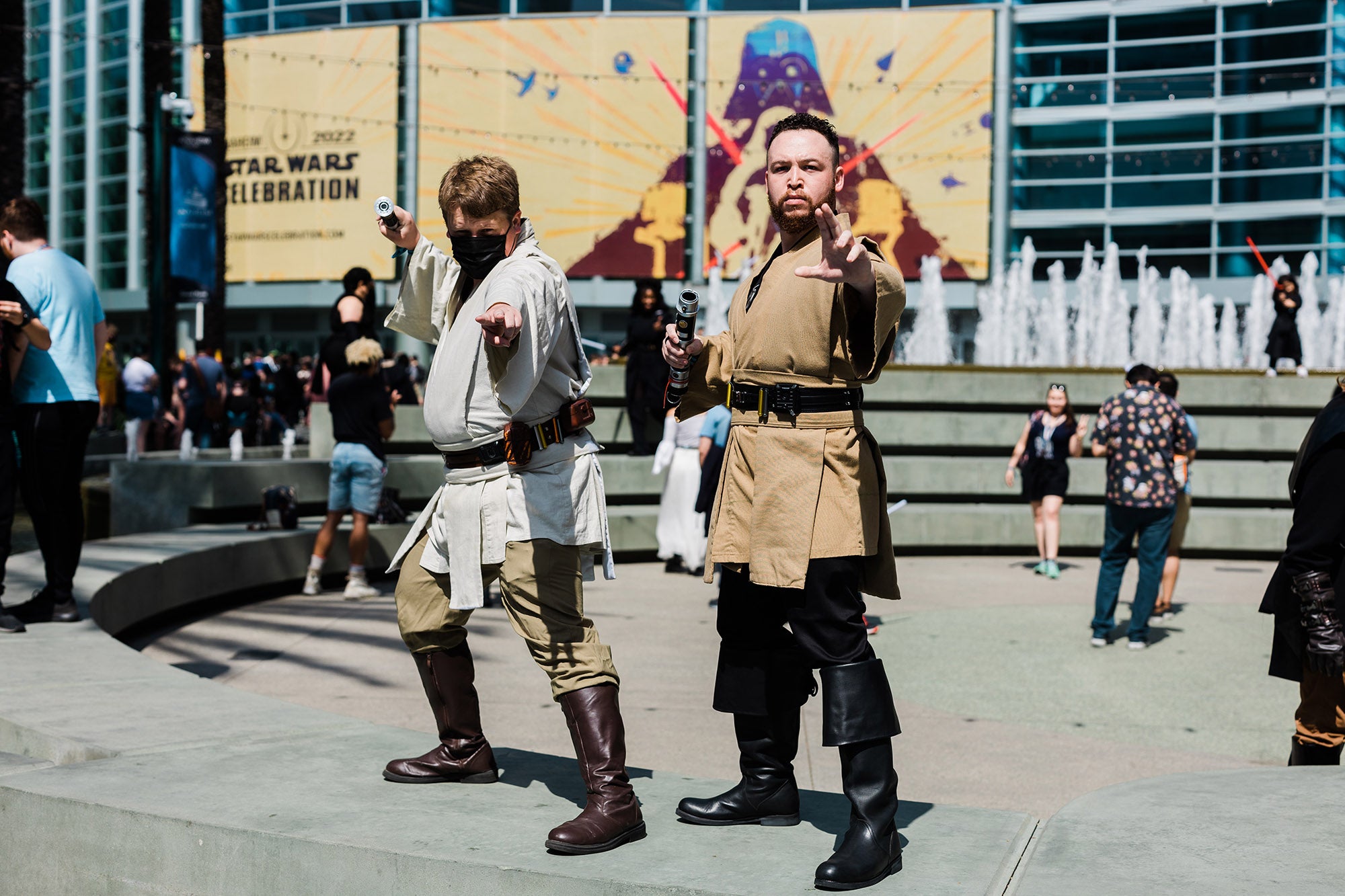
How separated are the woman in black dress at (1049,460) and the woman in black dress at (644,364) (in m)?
3.33

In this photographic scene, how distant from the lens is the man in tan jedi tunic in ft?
11.0

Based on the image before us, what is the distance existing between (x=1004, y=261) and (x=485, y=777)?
46035mm

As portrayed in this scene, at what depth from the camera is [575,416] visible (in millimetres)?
3848

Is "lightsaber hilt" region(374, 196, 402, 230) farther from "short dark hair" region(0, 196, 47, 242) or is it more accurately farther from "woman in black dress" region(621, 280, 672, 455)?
"woman in black dress" region(621, 280, 672, 455)

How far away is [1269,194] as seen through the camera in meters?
45.9

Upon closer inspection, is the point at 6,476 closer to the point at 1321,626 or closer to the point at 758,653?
the point at 758,653

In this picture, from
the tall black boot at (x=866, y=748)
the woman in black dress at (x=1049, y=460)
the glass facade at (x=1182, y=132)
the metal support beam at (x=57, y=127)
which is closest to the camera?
the tall black boot at (x=866, y=748)

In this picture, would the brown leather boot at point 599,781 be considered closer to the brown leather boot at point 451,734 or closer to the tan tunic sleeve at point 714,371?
the brown leather boot at point 451,734

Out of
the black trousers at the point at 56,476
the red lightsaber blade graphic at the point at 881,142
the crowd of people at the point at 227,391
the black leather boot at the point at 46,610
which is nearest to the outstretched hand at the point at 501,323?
the black trousers at the point at 56,476

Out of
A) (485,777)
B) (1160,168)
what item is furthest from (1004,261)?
(485,777)

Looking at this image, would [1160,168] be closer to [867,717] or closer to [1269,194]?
[1269,194]

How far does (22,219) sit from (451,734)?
3829 millimetres

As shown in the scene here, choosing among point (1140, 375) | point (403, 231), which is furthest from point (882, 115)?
point (403, 231)

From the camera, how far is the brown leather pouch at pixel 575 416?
3.84 metres
